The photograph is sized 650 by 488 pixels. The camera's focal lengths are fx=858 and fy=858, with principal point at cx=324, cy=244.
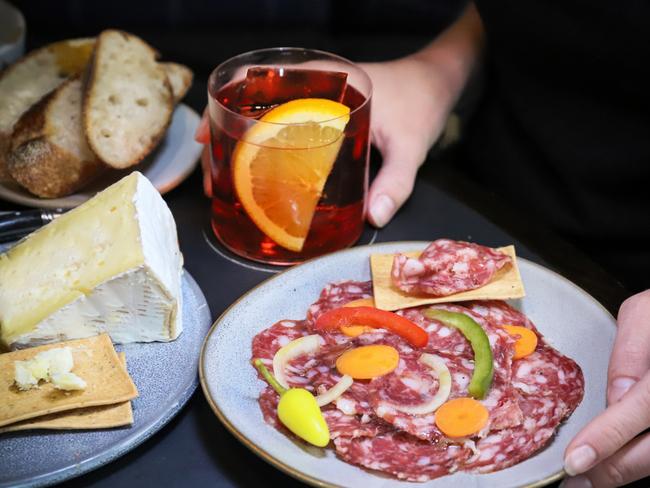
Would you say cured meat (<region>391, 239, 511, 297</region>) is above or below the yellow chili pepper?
above

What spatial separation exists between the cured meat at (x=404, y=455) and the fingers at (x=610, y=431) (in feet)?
0.40

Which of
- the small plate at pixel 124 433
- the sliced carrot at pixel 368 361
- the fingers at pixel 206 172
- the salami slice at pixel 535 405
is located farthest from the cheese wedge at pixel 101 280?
the salami slice at pixel 535 405

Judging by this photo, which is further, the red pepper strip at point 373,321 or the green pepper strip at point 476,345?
the red pepper strip at point 373,321

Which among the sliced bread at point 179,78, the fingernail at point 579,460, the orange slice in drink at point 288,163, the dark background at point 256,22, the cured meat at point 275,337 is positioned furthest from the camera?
the dark background at point 256,22

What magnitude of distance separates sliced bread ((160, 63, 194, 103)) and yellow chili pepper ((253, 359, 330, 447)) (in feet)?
2.95

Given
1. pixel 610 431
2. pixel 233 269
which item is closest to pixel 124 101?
pixel 233 269

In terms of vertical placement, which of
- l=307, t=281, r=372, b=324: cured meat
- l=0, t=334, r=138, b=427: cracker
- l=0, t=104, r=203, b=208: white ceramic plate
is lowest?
l=0, t=104, r=203, b=208: white ceramic plate

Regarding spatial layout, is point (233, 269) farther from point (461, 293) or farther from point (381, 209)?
point (461, 293)

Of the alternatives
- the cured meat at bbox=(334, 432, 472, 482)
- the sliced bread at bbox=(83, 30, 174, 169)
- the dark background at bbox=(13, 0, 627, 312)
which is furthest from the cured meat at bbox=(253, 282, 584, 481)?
the dark background at bbox=(13, 0, 627, 312)

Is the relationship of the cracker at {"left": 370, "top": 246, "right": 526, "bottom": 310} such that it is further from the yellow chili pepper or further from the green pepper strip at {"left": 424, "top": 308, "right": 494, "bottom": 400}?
the yellow chili pepper

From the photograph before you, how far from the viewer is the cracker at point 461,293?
1.21 metres

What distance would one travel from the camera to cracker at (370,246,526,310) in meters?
1.21

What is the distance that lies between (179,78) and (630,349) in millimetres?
1087

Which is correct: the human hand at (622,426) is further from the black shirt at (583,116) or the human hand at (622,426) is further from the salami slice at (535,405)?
the black shirt at (583,116)
